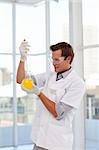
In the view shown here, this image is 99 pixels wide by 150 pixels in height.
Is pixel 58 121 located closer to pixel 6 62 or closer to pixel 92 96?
pixel 92 96

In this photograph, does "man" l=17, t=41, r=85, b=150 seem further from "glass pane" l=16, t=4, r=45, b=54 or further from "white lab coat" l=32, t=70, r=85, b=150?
"glass pane" l=16, t=4, r=45, b=54

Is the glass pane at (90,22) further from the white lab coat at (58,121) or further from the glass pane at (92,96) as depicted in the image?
the white lab coat at (58,121)

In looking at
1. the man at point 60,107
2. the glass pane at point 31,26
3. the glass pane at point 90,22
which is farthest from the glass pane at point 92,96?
the man at point 60,107

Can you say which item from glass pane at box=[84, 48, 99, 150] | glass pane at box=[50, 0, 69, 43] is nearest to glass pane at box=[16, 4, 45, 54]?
glass pane at box=[50, 0, 69, 43]

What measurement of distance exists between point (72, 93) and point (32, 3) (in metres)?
5.17

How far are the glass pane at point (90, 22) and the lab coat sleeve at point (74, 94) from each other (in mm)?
2685

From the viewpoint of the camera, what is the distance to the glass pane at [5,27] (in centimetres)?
663

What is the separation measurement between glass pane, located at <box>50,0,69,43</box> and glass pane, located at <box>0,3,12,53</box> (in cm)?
108

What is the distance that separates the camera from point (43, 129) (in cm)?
191

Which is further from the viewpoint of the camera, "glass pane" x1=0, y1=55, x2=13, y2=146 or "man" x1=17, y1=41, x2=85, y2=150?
"glass pane" x1=0, y1=55, x2=13, y2=146

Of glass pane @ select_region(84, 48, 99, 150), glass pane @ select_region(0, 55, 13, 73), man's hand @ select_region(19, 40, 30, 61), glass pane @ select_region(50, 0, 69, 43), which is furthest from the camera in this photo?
glass pane @ select_region(0, 55, 13, 73)

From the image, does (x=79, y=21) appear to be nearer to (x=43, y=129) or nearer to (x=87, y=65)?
(x=87, y=65)

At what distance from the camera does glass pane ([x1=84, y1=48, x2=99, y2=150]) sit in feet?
14.8

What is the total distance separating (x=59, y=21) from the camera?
18.6ft
